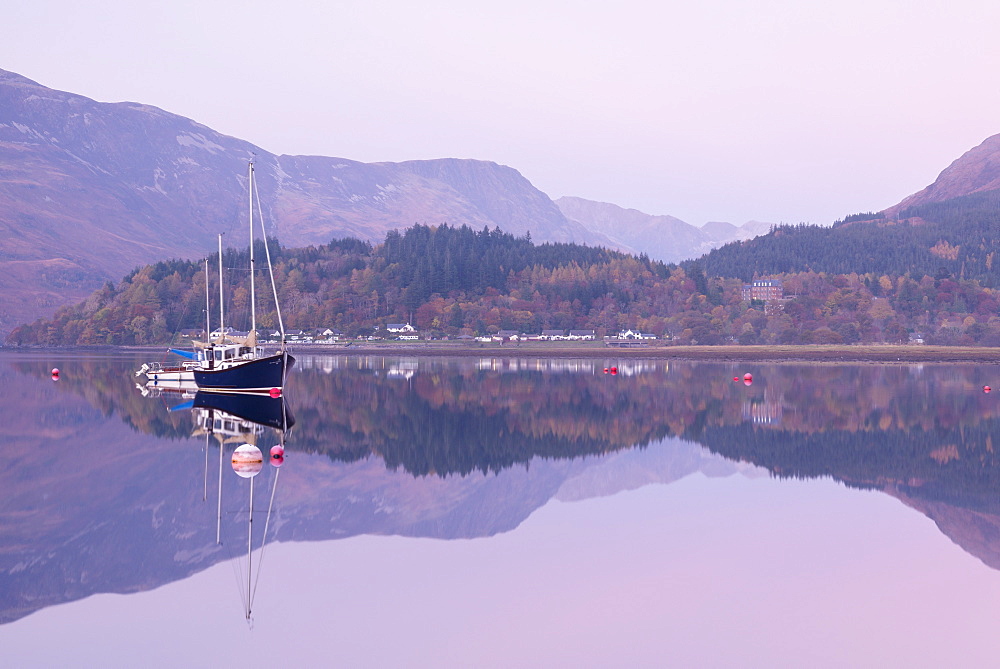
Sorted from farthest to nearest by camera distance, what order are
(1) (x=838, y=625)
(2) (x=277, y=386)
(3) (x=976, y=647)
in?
(2) (x=277, y=386) < (1) (x=838, y=625) < (3) (x=976, y=647)

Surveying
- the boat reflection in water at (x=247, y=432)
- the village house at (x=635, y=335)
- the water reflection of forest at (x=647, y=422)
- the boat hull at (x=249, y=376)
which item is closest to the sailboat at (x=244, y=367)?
the boat hull at (x=249, y=376)

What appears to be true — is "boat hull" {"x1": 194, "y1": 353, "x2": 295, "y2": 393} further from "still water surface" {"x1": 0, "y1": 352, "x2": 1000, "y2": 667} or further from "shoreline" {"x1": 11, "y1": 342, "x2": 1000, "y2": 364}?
"shoreline" {"x1": 11, "y1": 342, "x2": 1000, "y2": 364}

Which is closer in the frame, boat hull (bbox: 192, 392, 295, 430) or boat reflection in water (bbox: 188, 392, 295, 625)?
boat reflection in water (bbox: 188, 392, 295, 625)

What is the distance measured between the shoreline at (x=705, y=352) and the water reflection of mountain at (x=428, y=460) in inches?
2773

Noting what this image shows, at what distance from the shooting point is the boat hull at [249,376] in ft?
174

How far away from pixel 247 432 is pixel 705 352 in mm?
120463

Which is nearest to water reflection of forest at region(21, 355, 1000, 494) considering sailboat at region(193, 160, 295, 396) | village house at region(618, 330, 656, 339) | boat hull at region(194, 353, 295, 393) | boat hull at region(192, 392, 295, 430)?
boat hull at region(192, 392, 295, 430)

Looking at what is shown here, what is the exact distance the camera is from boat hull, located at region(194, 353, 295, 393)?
174 ft

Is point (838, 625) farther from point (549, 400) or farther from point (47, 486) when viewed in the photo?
point (549, 400)

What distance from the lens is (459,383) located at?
74.3 meters

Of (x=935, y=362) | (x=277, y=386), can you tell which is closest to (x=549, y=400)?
(x=277, y=386)

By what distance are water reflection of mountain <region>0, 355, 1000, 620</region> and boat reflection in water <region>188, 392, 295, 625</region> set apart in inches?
24.1

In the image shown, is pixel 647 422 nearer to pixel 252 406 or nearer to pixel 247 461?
pixel 252 406

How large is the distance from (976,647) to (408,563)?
1019 cm
